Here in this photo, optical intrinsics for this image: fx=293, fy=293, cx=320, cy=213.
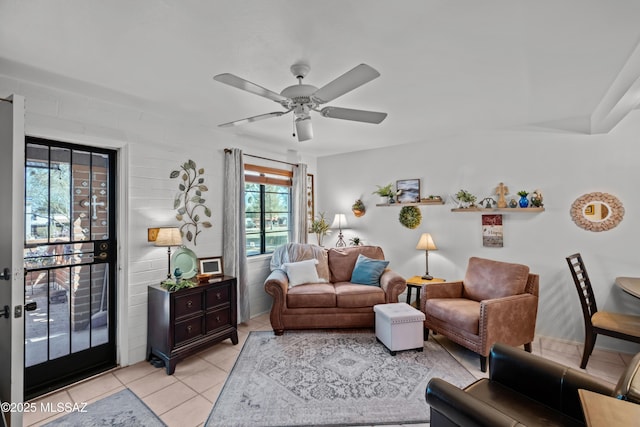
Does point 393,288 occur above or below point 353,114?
below

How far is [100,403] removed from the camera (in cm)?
225

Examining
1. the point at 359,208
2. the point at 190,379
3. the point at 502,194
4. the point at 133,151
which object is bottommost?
the point at 190,379

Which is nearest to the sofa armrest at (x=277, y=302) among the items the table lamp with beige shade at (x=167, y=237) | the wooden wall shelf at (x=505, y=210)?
the table lamp with beige shade at (x=167, y=237)

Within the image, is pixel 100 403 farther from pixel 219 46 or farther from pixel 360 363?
pixel 219 46

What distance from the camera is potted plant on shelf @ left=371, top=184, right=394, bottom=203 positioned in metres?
4.48

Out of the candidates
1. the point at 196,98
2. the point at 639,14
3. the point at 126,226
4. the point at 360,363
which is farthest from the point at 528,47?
the point at 126,226

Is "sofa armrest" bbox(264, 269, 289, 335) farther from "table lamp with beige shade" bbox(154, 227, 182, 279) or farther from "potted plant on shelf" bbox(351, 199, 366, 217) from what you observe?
"potted plant on shelf" bbox(351, 199, 366, 217)

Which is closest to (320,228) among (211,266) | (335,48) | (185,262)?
(211,266)

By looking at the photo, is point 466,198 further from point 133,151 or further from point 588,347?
point 133,151

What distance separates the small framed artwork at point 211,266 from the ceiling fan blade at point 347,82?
235cm

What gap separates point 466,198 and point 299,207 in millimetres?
2451

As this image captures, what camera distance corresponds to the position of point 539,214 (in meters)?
3.44

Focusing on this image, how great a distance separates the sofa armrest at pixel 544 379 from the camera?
57.8 inches

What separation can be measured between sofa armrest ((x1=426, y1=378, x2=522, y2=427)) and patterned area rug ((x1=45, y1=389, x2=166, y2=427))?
1818 mm
